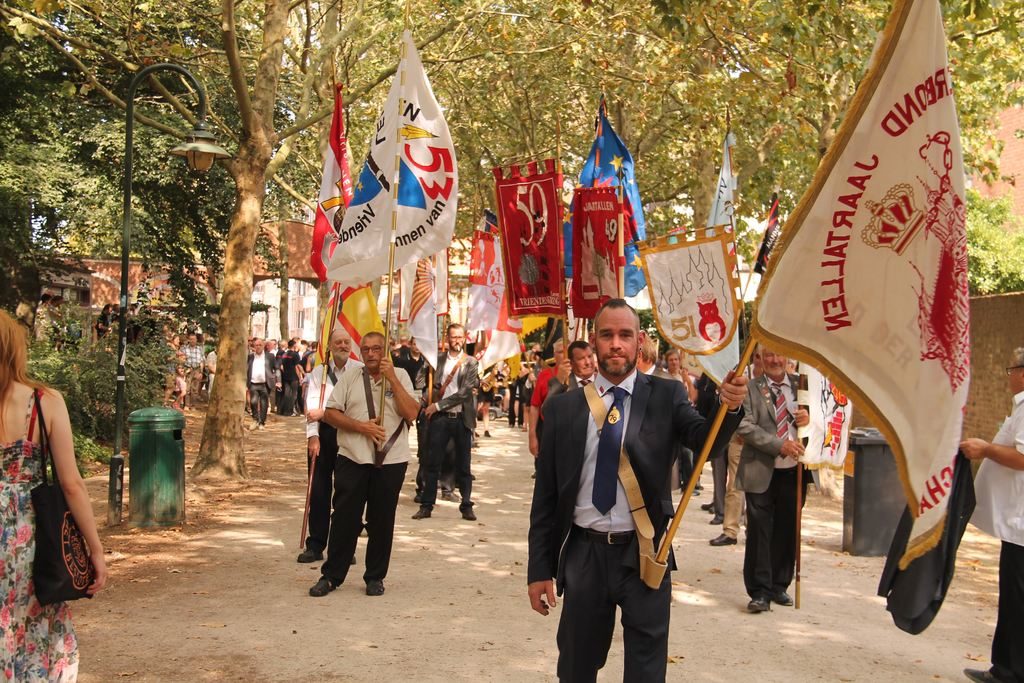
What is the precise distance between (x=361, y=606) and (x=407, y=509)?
498cm

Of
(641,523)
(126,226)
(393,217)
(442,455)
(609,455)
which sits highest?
(126,226)

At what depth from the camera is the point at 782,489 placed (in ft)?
27.5

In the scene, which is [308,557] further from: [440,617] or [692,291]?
[692,291]

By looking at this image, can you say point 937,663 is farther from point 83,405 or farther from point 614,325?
point 83,405

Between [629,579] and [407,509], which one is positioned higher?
[629,579]

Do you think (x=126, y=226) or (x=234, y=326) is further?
(x=234, y=326)

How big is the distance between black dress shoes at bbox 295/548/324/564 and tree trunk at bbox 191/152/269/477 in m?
5.18

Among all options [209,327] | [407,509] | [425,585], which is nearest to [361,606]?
[425,585]

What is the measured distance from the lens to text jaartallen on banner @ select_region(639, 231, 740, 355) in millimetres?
9406

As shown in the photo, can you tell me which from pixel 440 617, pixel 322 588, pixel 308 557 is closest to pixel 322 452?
pixel 308 557

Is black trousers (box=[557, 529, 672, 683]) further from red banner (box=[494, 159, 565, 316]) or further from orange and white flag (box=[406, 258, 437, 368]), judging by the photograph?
orange and white flag (box=[406, 258, 437, 368])

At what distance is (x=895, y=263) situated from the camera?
4000 mm

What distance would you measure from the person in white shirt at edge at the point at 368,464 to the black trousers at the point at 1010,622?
4.13 meters

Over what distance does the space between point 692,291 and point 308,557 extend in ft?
13.6
